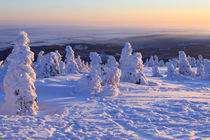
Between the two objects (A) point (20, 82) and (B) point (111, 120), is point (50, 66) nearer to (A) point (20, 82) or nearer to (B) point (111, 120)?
(A) point (20, 82)

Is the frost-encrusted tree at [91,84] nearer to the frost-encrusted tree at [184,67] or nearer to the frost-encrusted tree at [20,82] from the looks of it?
the frost-encrusted tree at [20,82]

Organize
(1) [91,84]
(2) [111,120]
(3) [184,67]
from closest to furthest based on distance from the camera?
(2) [111,120], (1) [91,84], (3) [184,67]

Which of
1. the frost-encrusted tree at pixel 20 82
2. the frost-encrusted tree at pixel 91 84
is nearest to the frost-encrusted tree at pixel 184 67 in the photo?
the frost-encrusted tree at pixel 91 84

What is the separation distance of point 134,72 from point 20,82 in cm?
1813

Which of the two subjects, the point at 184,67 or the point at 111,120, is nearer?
the point at 111,120

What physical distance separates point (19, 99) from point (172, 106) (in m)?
10.8

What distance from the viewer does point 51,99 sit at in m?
16.8

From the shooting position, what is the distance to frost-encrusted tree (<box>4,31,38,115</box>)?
13258mm

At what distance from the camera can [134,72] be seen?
28609 millimetres

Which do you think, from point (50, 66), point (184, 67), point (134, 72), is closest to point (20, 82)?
point (134, 72)

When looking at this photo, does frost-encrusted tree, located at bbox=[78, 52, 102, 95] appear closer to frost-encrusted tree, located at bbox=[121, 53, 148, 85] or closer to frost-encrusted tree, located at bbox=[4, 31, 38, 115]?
frost-encrusted tree, located at bbox=[4, 31, 38, 115]

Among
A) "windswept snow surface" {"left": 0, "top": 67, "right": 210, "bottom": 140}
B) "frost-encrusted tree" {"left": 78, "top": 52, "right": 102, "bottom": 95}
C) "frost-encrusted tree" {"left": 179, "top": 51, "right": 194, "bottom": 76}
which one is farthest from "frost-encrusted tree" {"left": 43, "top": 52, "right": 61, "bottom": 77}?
"frost-encrusted tree" {"left": 179, "top": 51, "right": 194, "bottom": 76}

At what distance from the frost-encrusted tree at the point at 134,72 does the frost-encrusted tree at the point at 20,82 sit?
17.4m

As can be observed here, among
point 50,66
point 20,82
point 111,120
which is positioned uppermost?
point 20,82
